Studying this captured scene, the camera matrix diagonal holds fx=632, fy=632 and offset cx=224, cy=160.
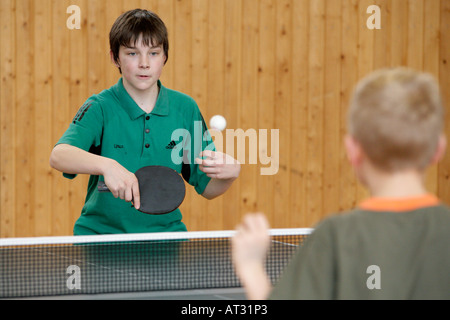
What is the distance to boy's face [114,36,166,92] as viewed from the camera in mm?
2430

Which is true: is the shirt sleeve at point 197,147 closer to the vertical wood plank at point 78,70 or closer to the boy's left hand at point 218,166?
the boy's left hand at point 218,166

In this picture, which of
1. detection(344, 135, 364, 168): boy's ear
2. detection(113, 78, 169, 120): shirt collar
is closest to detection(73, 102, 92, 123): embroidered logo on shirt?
detection(113, 78, 169, 120): shirt collar

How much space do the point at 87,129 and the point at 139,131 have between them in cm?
22

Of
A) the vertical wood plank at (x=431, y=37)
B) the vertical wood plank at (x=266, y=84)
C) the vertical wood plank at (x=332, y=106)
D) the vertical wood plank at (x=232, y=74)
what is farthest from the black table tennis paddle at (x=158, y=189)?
the vertical wood plank at (x=431, y=37)

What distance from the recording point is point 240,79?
5594 millimetres

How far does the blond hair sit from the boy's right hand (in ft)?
4.21

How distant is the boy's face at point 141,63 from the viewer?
2430mm

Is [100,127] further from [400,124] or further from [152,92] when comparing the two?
[400,124]

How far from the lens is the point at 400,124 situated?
2.92 ft

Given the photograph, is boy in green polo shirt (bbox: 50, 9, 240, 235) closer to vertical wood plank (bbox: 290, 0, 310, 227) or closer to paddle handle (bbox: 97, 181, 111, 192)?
paddle handle (bbox: 97, 181, 111, 192)

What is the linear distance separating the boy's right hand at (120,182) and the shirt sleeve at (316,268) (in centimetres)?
125

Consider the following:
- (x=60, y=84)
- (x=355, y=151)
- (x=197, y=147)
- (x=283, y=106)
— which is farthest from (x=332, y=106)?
(x=355, y=151)

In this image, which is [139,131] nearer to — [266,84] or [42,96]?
[42,96]

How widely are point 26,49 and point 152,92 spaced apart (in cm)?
304
